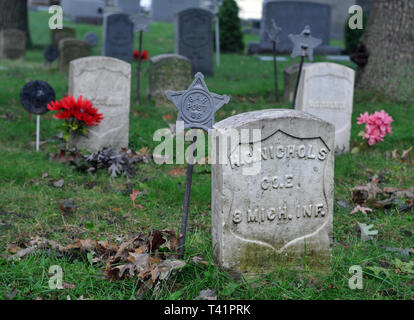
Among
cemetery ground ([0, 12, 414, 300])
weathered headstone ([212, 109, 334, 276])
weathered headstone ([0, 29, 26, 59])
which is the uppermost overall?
weathered headstone ([0, 29, 26, 59])

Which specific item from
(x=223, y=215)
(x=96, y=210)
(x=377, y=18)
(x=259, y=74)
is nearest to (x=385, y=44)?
(x=377, y=18)

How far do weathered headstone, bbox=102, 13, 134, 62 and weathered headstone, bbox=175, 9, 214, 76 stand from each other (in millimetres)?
2518

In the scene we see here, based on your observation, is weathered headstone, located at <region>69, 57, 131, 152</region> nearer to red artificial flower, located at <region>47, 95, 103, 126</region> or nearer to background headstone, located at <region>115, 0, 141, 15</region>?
red artificial flower, located at <region>47, 95, 103, 126</region>

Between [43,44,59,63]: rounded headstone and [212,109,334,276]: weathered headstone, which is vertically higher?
[43,44,59,63]: rounded headstone

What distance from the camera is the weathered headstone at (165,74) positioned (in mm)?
9352

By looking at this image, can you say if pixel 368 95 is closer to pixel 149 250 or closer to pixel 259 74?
pixel 259 74

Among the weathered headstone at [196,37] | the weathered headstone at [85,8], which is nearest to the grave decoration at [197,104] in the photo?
the weathered headstone at [196,37]

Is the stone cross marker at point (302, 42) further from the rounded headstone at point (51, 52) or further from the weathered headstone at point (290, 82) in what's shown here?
the rounded headstone at point (51, 52)

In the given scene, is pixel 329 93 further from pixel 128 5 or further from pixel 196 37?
pixel 128 5

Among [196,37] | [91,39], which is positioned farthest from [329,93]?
[91,39]

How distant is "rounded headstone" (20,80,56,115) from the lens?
22.9 feet

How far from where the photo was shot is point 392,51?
9.14 metres

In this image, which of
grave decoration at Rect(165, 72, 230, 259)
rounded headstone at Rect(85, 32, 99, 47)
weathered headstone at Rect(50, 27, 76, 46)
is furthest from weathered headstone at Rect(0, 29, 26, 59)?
grave decoration at Rect(165, 72, 230, 259)
